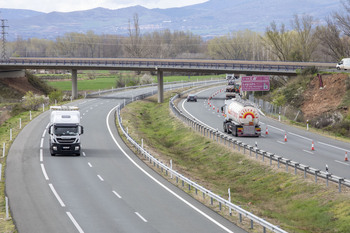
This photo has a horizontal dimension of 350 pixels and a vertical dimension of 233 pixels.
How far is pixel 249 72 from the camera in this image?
86188 millimetres

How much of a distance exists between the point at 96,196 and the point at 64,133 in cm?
1219

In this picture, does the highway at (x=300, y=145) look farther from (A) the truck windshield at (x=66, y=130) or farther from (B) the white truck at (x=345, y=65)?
(B) the white truck at (x=345, y=65)

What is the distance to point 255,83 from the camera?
7550 cm

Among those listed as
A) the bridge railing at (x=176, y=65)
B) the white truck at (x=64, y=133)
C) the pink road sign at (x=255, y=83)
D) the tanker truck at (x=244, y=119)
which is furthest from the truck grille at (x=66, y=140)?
the bridge railing at (x=176, y=65)

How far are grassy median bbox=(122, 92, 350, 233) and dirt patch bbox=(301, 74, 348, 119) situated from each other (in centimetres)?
2299

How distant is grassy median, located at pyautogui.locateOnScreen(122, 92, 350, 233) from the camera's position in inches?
992

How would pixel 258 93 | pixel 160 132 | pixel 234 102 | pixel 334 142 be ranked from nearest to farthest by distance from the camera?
pixel 334 142
pixel 234 102
pixel 160 132
pixel 258 93

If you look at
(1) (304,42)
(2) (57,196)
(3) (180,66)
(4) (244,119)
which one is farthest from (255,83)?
(2) (57,196)

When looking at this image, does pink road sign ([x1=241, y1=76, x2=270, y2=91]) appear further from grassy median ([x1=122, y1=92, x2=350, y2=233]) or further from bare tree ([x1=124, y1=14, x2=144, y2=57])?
bare tree ([x1=124, y1=14, x2=144, y2=57])

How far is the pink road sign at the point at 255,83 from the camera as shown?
75000mm

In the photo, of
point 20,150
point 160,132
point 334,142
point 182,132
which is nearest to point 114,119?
point 160,132

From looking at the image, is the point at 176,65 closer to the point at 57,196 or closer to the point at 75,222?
the point at 57,196

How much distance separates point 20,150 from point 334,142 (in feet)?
82.8

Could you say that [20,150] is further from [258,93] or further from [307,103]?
[258,93]
